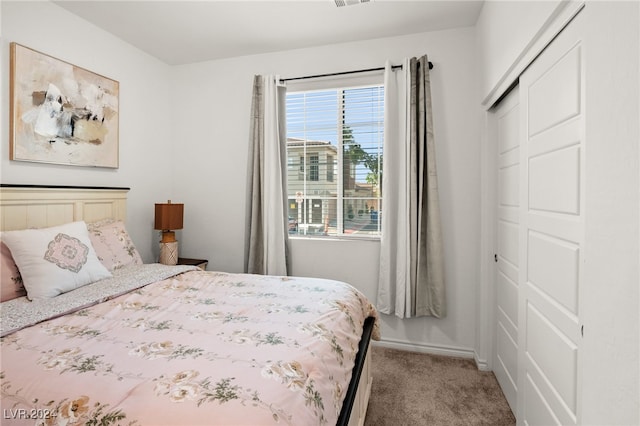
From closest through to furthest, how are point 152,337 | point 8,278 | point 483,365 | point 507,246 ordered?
point 152,337, point 8,278, point 507,246, point 483,365

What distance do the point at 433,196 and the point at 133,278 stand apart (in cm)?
235

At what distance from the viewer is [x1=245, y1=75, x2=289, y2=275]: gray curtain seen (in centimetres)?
314

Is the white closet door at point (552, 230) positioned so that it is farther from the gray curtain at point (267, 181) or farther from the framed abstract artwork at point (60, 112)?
the framed abstract artwork at point (60, 112)

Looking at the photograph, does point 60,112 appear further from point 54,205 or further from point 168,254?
point 168,254

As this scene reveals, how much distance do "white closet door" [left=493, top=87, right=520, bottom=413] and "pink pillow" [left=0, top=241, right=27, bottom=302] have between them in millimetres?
2908

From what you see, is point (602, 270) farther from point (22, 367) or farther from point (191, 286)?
point (191, 286)

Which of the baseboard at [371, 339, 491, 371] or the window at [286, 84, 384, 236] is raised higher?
the window at [286, 84, 384, 236]

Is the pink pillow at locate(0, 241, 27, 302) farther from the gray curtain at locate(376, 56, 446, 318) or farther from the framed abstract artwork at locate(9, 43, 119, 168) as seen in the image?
the gray curtain at locate(376, 56, 446, 318)

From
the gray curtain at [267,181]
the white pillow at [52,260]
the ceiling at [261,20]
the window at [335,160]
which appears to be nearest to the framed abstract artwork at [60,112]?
the ceiling at [261,20]

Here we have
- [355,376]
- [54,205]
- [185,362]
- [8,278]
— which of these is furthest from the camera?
[54,205]

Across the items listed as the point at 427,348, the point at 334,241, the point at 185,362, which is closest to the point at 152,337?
the point at 185,362

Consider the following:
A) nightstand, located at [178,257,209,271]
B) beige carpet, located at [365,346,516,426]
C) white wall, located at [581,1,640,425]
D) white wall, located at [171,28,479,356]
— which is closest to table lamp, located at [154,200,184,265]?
nightstand, located at [178,257,209,271]

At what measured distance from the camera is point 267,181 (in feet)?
10.4

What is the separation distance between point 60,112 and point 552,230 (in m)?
3.27
